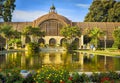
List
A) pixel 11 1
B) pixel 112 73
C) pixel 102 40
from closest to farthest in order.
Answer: pixel 112 73
pixel 102 40
pixel 11 1

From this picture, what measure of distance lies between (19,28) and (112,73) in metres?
68.2

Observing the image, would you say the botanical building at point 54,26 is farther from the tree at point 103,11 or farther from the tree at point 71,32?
the tree at point 103,11

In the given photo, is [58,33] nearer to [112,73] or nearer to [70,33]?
[70,33]

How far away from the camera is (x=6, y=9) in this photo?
279 ft

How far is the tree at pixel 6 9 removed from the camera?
85.4 meters

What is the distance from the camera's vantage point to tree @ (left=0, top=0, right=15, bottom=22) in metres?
85.4

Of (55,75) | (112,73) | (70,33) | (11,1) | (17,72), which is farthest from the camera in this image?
(11,1)

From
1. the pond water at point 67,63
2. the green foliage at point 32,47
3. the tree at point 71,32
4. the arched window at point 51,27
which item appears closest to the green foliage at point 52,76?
the pond water at point 67,63

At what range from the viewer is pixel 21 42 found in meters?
73.5

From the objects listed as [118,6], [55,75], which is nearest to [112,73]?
[55,75]

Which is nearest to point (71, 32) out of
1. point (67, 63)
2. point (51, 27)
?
point (51, 27)

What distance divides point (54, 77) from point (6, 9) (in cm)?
7661

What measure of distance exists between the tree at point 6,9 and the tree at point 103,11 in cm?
2505

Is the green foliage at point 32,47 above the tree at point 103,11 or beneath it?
beneath
